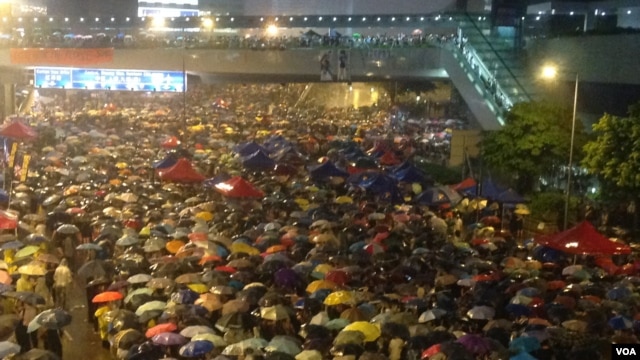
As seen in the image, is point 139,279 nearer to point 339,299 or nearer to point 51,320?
point 51,320

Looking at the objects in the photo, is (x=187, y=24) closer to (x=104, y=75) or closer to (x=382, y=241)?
(x=104, y=75)

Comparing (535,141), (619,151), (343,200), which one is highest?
(619,151)

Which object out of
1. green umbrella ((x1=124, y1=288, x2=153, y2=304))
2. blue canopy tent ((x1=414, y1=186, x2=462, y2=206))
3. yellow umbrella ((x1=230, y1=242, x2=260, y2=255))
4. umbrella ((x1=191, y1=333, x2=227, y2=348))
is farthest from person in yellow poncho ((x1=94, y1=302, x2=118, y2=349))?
blue canopy tent ((x1=414, y1=186, x2=462, y2=206))

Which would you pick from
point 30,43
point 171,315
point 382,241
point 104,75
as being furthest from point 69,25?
point 171,315

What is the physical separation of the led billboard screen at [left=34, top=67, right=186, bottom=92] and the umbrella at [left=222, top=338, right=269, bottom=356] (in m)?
26.8

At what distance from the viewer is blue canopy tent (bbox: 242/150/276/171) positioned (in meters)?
25.6

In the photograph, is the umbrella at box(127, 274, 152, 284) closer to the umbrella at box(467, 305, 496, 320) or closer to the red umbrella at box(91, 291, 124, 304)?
the red umbrella at box(91, 291, 124, 304)

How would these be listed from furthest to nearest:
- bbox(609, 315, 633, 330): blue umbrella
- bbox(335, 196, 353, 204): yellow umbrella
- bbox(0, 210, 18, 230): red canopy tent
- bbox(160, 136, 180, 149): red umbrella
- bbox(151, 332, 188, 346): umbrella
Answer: bbox(160, 136, 180, 149): red umbrella → bbox(335, 196, 353, 204): yellow umbrella → bbox(0, 210, 18, 230): red canopy tent → bbox(609, 315, 633, 330): blue umbrella → bbox(151, 332, 188, 346): umbrella

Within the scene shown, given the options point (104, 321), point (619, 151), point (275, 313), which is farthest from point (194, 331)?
point (619, 151)

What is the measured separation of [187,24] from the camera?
5312 centimetres

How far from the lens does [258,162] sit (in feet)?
84.1

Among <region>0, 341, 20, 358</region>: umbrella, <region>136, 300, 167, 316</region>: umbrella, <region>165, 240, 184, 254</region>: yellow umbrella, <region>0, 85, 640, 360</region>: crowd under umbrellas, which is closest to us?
<region>0, 341, 20, 358</region>: umbrella

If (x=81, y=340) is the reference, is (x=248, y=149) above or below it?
above

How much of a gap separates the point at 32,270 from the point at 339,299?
470 cm
